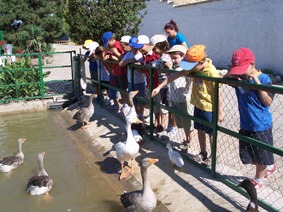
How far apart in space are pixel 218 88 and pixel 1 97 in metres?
8.53

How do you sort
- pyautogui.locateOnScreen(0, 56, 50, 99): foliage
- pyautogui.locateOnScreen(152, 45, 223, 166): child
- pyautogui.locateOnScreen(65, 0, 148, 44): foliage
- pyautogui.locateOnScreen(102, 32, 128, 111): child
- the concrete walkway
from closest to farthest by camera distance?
the concrete walkway, pyautogui.locateOnScreen(152, 45, 223, 166): child, pyautogui.locateOnScreen(102, 32, 128, 111): child, pyautogui.locateOnScreen(65, 0, 148, 44): foliage, pyautogui.locateOnScreen(0, 56, 50, 99): foliage

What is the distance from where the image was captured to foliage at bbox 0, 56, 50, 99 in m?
9.65

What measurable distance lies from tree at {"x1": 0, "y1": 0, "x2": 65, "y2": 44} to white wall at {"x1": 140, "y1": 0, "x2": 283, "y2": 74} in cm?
1351

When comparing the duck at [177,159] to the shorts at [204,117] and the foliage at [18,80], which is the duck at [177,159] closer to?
the shorts at [204,117]

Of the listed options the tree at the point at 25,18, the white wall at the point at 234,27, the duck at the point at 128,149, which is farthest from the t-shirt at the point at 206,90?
the tree at the point at 25,18

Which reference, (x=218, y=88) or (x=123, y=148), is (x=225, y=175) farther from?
(x=123, y=148)

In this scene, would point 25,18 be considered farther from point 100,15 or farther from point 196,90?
point 196,90

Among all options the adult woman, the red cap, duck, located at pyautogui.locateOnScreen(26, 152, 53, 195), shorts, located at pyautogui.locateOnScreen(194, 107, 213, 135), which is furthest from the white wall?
duck, located at pyautogui.locateOnScreen(26, 152, 53, 195)

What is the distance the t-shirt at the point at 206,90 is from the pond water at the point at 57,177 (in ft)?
6.16

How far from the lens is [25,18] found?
2702cm

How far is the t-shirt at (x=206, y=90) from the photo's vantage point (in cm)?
411

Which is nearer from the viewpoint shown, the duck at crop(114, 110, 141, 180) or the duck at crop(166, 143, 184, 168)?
the duck at crop(166, 143, 184, 168)

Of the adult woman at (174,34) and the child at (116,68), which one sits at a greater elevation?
the adult woman at (174,34)

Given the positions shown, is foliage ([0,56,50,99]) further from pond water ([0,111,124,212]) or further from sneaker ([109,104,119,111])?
sneaker ([109,104,119,111])
